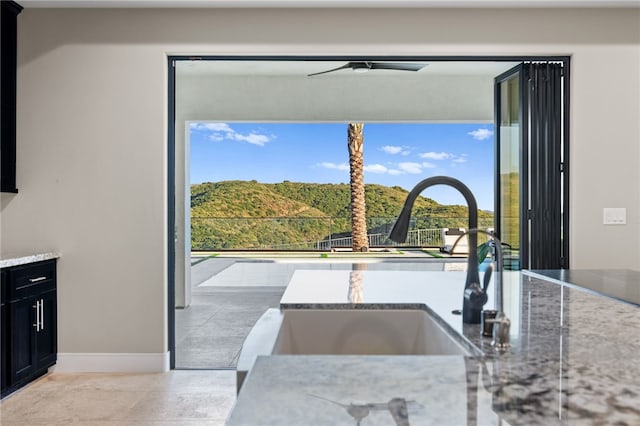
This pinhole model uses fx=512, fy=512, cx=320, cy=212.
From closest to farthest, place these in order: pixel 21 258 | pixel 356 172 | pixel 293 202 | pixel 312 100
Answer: pixel 21 258
pixel 312 100
pixel 356 172
pixel 293 202

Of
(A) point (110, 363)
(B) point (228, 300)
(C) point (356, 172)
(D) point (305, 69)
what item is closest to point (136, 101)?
(A) point (110, 363)

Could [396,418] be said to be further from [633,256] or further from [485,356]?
[633,256]

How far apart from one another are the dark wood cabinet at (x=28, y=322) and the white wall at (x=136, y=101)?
0.22 meters

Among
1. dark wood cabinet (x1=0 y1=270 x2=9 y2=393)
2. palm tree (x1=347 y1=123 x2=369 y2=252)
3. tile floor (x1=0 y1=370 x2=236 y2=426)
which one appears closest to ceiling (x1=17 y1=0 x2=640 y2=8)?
dark wood cabinet (x1=0 y1=270 x2=9 y2=393)

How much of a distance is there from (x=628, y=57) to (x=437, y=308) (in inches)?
131

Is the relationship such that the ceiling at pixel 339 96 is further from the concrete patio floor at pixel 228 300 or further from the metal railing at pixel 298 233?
the metal railing at pixel 298 233

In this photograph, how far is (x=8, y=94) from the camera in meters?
3.70

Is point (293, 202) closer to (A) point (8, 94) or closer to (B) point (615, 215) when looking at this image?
(A) point (8, 94)

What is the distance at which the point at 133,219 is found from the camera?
3789mm

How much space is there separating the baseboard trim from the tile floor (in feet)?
0.22

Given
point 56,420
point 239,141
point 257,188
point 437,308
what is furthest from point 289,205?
point 437,308

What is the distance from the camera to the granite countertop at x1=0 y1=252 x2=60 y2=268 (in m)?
3.20

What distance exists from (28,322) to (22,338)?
122mm

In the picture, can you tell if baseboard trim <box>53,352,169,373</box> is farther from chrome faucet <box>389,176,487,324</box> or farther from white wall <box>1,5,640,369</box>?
chrome faucet <box>389,176,487,324</box>
